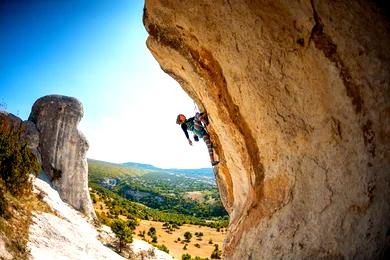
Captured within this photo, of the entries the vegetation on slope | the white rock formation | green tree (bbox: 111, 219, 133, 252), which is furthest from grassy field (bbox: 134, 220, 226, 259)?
the vegetation on slope

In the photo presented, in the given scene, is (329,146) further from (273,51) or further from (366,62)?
(273,51)

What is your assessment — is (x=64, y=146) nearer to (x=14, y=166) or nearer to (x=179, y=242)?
(x=14, y=166)

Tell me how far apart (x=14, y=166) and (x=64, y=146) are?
41.6 ft

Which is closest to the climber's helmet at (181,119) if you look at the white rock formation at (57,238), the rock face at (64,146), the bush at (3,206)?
the white rock formation at (57,238)

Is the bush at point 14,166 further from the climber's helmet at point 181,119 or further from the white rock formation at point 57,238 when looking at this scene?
the climber's helmet at point 181,119

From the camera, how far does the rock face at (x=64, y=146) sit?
30.9 m

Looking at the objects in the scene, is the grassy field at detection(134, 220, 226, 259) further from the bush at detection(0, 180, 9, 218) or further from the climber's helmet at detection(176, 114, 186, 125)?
the climber's helmet at detection(176, 114, 186, 125)

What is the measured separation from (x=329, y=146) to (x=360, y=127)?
0.64 metres

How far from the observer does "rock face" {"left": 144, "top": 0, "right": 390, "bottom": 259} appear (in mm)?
4965

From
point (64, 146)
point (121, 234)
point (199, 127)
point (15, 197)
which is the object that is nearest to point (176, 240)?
point (121, 234)

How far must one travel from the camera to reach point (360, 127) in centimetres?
518

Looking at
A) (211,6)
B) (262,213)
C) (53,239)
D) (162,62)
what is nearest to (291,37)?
(211,6)

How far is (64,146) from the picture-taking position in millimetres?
32375

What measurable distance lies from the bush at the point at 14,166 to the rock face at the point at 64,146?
8.99m
